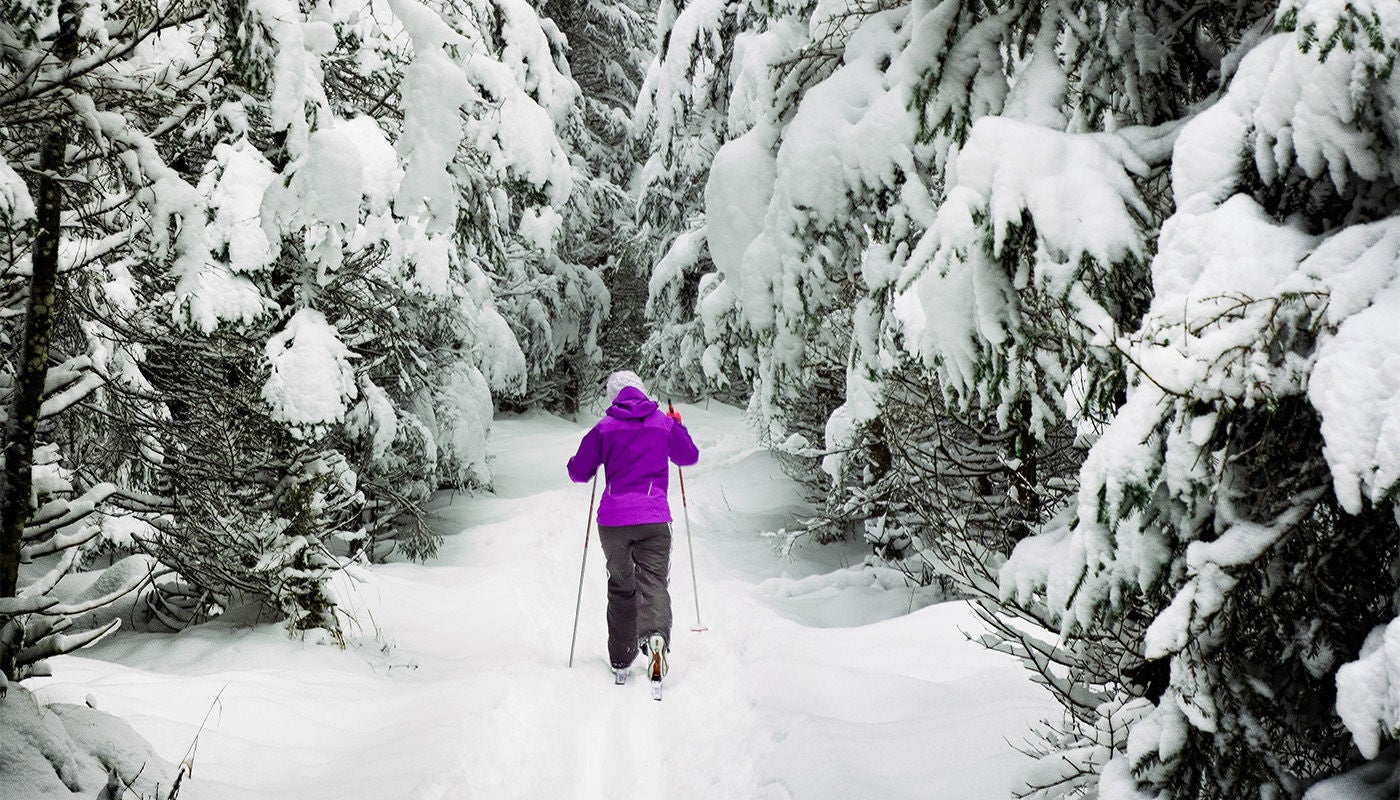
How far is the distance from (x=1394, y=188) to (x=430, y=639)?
6.71 metres

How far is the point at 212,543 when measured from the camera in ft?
→ 18.7

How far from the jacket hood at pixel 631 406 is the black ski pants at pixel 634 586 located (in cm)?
84

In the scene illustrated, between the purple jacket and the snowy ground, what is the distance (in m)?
1.25

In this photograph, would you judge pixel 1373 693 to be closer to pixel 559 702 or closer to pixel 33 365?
pixel 33 365

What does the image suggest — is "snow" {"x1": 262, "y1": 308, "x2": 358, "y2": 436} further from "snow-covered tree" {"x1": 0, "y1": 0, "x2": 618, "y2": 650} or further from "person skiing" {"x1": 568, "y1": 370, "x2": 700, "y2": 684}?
"person skiing" {"x1": 568, "y1": 370, "x2": 700, "y2": 684}

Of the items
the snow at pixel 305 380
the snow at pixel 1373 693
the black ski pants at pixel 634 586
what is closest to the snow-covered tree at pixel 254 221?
the snow at pixel 305 380

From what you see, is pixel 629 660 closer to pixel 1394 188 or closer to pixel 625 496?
pixel 625 496

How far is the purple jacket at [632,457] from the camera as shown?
638cm

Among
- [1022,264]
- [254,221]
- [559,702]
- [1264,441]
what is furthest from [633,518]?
[1264,441]

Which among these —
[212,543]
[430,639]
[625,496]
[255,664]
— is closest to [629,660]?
[625,496]

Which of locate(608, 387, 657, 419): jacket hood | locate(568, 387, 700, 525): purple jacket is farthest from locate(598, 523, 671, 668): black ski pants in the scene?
locate(608, 387, 657, 419): jacket hood

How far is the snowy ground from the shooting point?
408 centimetres

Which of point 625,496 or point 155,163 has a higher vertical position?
point 155,163

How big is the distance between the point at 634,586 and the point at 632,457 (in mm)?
970
